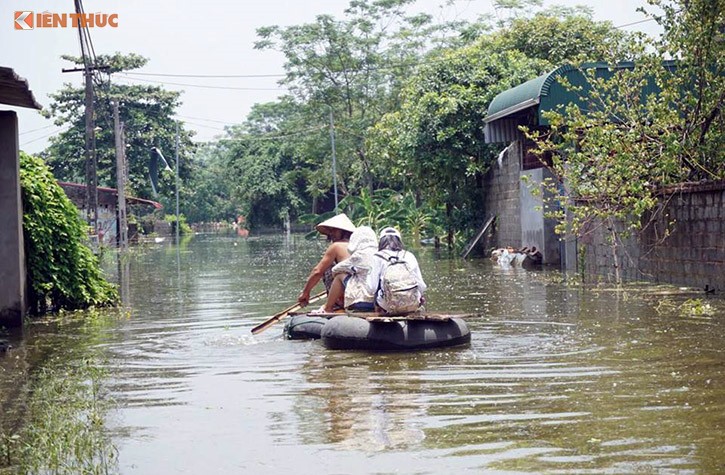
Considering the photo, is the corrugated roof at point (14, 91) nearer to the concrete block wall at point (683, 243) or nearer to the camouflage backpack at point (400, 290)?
the camouflage backpack at point (400, 290)

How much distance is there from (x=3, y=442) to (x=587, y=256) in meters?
17.9

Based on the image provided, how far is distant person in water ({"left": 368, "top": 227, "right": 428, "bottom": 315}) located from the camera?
40.5 feet

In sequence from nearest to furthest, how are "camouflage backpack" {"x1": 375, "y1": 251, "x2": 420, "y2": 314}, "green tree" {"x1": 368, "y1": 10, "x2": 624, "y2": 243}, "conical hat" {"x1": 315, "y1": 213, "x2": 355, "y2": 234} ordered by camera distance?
"camouflage backpack" {"x1": 375, "y1": 251, "x2": 420, "y2": 314}
"conical hat" {"x1": 315, "y1": 213, "x2": 355, "y2": 234}
"green tree" {"x1": 368, "y1": 10, "x2": 624, "y2": 243}

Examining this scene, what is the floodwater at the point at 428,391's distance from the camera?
23.6ft

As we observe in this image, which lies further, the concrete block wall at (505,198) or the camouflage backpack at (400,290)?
the concrete block wall at (505,198)

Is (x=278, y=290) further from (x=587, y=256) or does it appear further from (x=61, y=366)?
(x=61, y=366)

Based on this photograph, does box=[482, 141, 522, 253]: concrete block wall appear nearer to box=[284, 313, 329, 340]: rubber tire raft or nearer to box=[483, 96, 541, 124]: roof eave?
box=[483, 96, 541, 124]: roof eave

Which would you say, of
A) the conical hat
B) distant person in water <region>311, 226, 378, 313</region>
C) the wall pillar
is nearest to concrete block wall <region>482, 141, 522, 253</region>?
the conical hat

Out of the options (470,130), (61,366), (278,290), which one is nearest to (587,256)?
(278,290)

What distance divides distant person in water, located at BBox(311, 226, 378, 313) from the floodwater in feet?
2.35

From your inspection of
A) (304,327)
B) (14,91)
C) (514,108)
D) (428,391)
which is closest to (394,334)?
(304,327)

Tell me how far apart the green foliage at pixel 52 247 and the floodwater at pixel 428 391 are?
3.17ft

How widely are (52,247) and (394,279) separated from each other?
276 inches

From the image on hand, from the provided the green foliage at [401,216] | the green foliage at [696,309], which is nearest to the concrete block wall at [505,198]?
the green foliage at [401,216]
